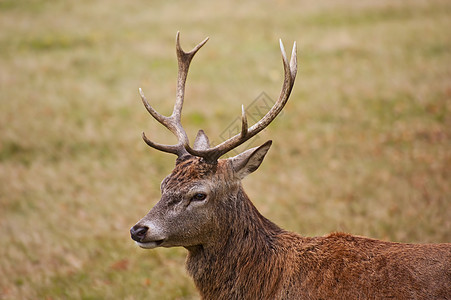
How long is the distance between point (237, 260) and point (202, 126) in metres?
7.75

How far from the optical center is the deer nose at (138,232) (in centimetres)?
413

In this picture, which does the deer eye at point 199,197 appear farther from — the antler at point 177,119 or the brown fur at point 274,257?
the antler at point 177,119

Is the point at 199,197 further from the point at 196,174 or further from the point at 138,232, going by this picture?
the point at 138,232

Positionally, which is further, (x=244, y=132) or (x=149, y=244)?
(x=244, y=132)

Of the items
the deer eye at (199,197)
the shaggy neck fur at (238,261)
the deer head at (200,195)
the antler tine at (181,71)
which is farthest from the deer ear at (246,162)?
the antler tine at (181,71)

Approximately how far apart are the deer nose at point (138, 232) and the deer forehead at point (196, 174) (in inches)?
16.0

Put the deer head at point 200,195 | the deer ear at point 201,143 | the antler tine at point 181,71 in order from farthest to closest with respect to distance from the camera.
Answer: the antler tine at point 181,71 < the deer ear at point 201,143 < the deer head at point 200,195

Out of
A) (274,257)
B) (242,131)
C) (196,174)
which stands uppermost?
(242,131)

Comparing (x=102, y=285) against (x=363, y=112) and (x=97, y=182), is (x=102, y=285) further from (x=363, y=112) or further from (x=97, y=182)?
(x=363, y=112)

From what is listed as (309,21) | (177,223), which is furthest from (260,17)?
(177,223)

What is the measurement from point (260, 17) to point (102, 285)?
635 inches

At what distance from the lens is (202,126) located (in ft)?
39.3

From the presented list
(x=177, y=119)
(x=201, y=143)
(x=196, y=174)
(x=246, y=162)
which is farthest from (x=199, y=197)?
(x=177, y=119)

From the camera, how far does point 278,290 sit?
4.23m
